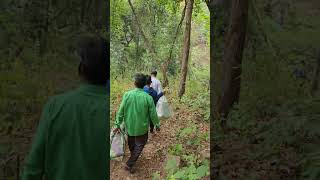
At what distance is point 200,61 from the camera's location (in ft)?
14.8

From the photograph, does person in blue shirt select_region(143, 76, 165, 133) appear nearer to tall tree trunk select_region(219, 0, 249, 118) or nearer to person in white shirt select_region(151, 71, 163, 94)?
person in white shirt select_region(151, 71, 163, 94)

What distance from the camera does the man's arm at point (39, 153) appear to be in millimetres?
1855

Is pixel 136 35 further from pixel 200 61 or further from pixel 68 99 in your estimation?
pixel 68 99

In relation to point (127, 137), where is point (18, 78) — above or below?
above

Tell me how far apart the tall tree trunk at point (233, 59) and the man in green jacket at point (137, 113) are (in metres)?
1.17

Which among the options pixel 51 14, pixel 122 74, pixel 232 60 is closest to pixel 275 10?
pixel 232 60

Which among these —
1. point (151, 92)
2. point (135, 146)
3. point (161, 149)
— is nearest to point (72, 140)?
point (135, 146)

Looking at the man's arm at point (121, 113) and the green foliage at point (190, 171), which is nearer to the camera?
the man's arm at point (121, 113)

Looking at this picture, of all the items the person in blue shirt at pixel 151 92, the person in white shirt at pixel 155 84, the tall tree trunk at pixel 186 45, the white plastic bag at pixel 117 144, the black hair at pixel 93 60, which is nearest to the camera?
the black hair at pixel 93 60

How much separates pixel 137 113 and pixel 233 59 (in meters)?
1.62

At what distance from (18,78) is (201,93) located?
2171mm

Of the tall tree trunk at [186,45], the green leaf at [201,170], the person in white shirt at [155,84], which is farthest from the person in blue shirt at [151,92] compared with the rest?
the green leaf at [201,170]

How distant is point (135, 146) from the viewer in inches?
152

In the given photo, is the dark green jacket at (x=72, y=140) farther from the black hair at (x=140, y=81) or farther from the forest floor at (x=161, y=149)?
the forest floor at (x=161, y=149)
